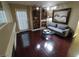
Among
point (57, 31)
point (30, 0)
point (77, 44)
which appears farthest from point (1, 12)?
point (77, 44)

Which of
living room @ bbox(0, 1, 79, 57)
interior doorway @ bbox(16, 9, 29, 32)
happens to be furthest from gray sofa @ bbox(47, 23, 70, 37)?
interior doorway @ bbox(16, 9, 29, 32)

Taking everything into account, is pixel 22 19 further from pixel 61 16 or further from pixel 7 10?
pixel 61 16

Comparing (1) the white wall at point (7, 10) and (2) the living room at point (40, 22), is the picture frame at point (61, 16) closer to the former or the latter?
(2) the living room at point (40, 22)

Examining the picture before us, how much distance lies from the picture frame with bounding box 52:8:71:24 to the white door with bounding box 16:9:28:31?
0.23 metres

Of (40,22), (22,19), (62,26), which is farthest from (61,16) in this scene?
(22,19)

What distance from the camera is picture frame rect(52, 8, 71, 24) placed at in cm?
56

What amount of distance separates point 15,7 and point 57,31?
397 mm

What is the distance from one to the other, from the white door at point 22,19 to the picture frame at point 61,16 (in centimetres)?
23

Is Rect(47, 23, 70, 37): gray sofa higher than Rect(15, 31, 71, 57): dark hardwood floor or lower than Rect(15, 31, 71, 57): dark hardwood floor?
higher

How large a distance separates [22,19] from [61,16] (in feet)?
1.03

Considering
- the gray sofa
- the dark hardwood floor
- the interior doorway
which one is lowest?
the dark hardwood floor

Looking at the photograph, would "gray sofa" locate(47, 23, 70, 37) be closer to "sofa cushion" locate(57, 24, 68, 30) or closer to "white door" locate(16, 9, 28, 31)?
"sofa cushion" locate(57, 24, 68, 30)

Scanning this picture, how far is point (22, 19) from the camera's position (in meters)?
0.59

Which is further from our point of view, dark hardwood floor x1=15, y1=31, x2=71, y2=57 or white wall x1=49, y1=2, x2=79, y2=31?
dark hardwood floor x1=15, y1=31, x2=71, y2=57
